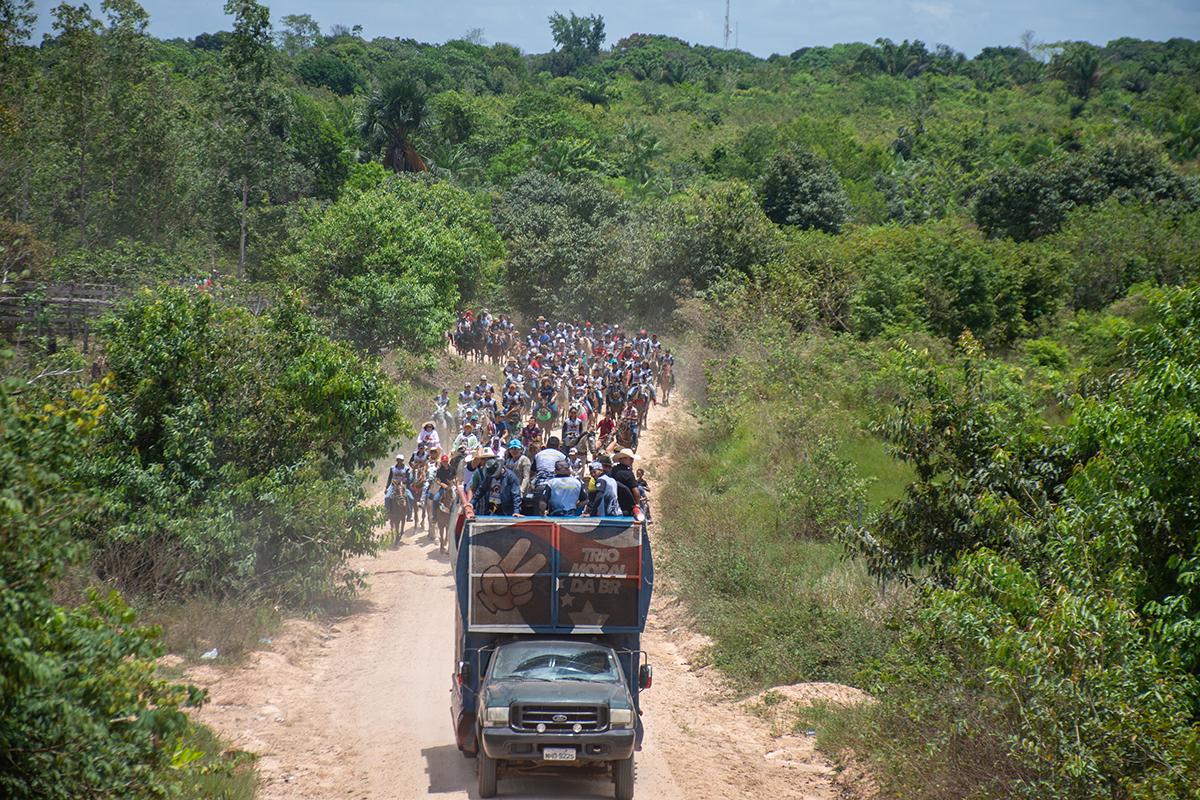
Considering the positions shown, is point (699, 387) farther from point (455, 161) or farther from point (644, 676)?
point (455, 161)

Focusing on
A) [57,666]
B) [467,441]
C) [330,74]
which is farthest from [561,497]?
[330,74]

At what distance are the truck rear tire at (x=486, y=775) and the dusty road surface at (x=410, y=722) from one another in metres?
0.29

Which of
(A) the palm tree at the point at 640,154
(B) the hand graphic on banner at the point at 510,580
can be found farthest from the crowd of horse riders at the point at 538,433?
(A) the palm tree at the point at 640,154

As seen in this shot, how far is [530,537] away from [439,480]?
996 cm

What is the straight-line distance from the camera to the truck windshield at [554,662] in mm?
10023

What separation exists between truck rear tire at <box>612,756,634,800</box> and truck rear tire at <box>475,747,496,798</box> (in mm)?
1059

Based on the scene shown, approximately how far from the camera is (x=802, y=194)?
55.1 meters

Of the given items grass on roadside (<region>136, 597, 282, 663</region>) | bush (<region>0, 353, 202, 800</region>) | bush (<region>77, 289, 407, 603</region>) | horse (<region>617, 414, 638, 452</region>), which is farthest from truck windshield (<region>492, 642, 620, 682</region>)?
horse (<region>617, 414, 638, 452</region>)

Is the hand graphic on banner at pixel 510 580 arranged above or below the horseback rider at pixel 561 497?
below

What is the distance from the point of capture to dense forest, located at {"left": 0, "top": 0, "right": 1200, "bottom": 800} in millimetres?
8195

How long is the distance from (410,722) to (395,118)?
5280cm

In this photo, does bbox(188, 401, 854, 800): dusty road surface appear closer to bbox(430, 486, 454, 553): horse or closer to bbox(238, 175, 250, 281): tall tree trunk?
bbox(430, 486, 454, 553): horse

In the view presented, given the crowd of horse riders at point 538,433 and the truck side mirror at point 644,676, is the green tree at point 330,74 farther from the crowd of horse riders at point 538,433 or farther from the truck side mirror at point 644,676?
the truck side mirror at point 644,676

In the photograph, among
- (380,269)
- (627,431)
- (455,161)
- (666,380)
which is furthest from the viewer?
(455,161)
